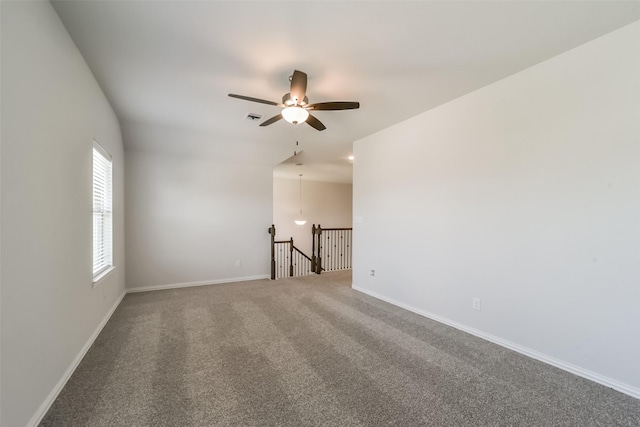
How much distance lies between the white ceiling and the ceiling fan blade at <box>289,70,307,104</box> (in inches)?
7.2

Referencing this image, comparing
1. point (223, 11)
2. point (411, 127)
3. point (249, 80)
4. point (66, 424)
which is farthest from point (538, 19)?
point (66, 424)

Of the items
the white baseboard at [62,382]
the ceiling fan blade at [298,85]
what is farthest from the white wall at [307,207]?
the ceiling fan blade at [298,85]

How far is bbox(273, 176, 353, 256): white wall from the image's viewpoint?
28.8 feet

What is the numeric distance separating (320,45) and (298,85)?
0.36 meters

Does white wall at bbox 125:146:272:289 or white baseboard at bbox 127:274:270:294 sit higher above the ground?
white wall at bbox 125:146:272:289

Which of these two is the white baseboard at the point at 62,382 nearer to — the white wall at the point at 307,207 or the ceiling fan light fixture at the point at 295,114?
the ceiling fan light fixture at the point at 295,114

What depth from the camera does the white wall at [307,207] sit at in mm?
8766

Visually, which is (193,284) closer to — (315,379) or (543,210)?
(315,379)

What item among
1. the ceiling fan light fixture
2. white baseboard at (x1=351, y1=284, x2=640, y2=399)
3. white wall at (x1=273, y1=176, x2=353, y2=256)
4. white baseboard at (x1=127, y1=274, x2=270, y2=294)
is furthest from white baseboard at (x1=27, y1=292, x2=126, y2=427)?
white wall at (x1=273, y1=176, x2=353, y2=256)

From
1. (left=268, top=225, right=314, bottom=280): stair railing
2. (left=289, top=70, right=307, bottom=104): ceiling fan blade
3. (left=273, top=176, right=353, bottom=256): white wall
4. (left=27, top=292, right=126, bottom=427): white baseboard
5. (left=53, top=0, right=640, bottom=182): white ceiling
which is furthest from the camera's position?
(left=273, top=176, right=353, bottom=256): white wall

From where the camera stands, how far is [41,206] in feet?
5.73

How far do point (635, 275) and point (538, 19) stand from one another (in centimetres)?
203

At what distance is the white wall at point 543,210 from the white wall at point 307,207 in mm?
5565

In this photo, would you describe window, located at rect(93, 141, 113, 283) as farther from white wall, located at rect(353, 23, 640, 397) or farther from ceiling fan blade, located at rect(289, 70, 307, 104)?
white wall, located at rect(353, 23, 640, 397)
